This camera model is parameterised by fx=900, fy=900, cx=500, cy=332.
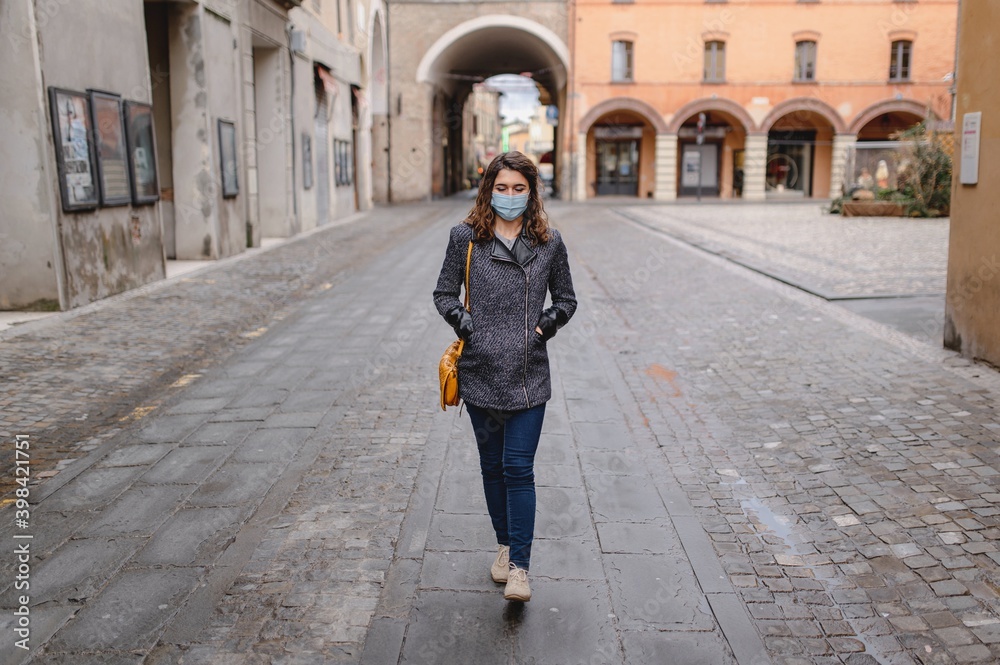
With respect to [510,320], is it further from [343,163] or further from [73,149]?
[343,163]

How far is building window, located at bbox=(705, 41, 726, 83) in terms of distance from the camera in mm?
39094

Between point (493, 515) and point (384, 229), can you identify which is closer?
point (493, 515)

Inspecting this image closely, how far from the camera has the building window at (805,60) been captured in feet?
129

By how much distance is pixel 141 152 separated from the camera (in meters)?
12.0

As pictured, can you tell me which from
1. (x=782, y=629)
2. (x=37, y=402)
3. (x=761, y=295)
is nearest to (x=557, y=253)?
(x=782, y=629)

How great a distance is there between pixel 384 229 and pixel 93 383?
639 inches

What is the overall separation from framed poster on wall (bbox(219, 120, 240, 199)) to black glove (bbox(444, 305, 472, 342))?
13.0 metres

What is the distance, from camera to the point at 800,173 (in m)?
43.1

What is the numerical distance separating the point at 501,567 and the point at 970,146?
5864 millimetres

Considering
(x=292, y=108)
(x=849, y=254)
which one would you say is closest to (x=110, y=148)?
(x=292, y=108)

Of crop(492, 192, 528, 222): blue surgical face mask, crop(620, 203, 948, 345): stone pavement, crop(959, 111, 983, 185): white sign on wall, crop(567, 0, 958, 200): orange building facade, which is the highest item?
crop(567, 0, 958, 200): orange building facade

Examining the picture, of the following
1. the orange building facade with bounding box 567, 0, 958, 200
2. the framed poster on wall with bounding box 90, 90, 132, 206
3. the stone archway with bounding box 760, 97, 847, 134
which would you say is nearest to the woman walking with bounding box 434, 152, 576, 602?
the framed poster on wall with bounding box 90, 90, 132, 206

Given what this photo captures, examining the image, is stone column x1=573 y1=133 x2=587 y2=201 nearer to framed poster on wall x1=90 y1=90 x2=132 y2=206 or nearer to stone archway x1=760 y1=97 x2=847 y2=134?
stone archway x1=760 y1=97 x2=847 y2=134

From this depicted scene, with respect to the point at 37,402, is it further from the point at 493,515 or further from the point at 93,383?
the point at 493,515
